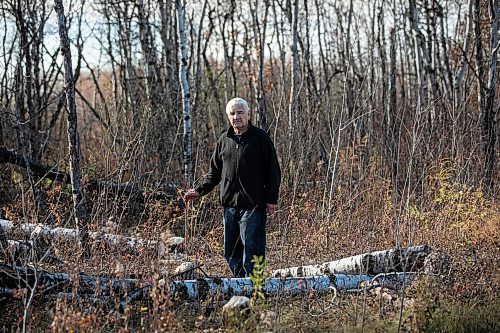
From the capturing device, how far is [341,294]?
5344 mm

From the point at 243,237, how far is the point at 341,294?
3.34 ft

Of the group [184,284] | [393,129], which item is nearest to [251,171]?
[184,284]

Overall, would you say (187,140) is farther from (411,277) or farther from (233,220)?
(411,277)

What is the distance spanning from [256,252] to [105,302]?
1.61m

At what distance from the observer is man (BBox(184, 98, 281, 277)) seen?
18.4ft

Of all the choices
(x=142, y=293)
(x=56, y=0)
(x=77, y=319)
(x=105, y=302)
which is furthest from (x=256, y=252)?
(x=56, y=0)

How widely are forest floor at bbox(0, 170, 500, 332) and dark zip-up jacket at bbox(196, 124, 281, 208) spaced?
27.8 inches

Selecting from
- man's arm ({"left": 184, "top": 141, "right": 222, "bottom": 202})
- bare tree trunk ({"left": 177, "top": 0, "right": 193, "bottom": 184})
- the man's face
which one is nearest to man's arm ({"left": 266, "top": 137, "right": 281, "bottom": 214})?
the man's face

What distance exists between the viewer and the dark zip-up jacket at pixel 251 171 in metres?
5.63

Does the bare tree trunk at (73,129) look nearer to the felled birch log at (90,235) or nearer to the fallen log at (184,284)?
the felled birch log at (90,235)

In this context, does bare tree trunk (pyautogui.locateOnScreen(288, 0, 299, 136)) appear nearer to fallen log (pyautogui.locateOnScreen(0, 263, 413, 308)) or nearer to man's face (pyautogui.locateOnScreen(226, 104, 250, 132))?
man's face (pyautogui.locateOnScreen(226, 104, 250, 132))

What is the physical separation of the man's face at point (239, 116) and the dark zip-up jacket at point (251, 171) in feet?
0.28

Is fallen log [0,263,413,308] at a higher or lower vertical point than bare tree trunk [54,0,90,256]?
lower

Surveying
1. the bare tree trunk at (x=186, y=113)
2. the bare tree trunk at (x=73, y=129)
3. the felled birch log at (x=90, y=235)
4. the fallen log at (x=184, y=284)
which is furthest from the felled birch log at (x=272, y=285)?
the bare tree trunk at (x=186, y=113)
